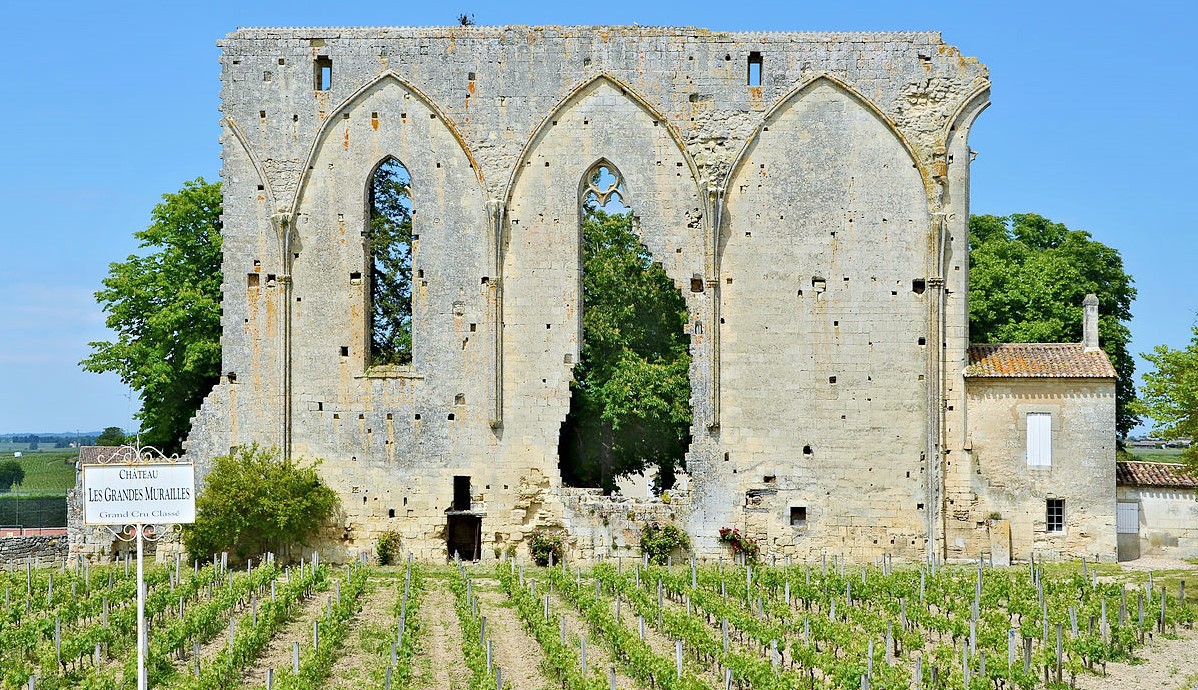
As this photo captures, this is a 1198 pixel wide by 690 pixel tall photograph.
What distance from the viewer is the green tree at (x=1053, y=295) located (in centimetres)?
3172

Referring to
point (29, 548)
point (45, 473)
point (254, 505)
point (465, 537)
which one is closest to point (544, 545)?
point (465, 537)

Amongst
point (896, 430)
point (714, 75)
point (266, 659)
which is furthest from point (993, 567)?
point (266, 659)

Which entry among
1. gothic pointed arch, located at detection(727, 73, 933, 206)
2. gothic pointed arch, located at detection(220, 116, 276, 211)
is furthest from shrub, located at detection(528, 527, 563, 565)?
gothic pointed arch, located at detection(220, 116, 276, 211)

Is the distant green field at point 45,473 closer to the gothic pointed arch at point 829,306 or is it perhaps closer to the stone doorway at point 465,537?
the stone doorway at point 465,537

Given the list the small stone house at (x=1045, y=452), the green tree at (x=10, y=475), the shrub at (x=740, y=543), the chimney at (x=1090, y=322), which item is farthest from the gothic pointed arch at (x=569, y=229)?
the green tree at (x=10, y=475)

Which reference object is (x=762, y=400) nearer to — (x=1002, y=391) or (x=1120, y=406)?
(x=1002, y=391)

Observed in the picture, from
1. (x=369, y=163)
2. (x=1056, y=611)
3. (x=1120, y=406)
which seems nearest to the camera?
(x=1056, y=611)

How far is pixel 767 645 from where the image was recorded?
54.9 feet

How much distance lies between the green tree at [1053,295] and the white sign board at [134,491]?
22.9m

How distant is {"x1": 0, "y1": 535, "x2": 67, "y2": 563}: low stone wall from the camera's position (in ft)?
86.4

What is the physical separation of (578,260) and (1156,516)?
38.4 ft

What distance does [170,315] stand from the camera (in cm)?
2784

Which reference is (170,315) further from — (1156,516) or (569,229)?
(1156,516)

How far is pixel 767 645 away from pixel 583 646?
2.60 metres
